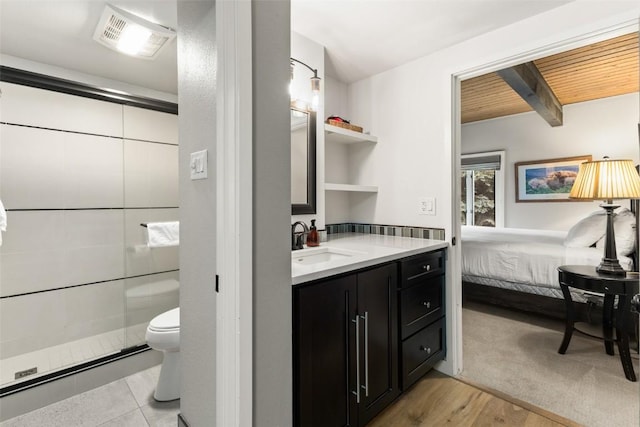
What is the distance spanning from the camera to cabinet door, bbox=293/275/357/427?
118 cm

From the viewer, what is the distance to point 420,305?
1.87m

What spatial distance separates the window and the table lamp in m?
3.22

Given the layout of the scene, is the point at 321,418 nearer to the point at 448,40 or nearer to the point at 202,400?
the point at 202,400

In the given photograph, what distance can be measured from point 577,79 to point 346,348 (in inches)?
156

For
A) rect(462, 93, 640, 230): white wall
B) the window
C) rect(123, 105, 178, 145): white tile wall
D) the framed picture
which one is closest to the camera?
rect(123, 105, 178, 145): white tile wall

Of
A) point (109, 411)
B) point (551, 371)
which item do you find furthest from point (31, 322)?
A: point (551, 371)

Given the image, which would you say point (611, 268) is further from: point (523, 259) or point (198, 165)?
point (198, 165)

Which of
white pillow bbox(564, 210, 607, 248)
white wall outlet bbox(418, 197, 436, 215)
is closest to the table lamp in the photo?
white pillow bbox(564, 210, 607, 248)

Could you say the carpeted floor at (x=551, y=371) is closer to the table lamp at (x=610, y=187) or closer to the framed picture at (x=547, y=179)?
the table lamp at (x=610, y=187)

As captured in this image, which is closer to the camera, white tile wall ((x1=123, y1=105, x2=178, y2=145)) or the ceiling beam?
white tile wall ((x1=123, y1=105, x2=178, y2=145))

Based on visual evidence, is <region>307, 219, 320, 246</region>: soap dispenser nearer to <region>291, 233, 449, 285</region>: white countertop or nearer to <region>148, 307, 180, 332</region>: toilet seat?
<region>291, 233, 449, 285</region>: white countertop

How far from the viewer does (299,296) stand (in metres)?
1.18

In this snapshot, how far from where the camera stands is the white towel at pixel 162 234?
2545 mm

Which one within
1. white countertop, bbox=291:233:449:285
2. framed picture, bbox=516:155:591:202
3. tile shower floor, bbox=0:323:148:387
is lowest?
tile shower floor, bbox=0:323:148:387
